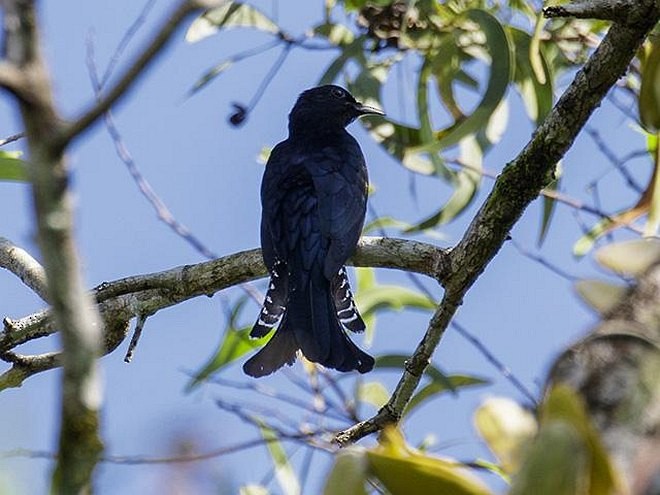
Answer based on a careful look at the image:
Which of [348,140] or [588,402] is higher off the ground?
[348,140]

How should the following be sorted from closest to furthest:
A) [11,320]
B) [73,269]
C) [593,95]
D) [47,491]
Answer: [73,269]
[47,491]
[593,95]
[11,320]

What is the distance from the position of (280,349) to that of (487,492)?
359cm

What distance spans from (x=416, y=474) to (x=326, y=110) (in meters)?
5.59

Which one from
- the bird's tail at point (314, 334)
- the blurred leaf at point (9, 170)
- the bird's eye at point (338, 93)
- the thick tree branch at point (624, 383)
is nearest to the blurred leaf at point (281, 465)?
the bird's tail at point (314, 334)

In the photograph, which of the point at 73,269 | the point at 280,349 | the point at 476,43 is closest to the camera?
the point at 73,269

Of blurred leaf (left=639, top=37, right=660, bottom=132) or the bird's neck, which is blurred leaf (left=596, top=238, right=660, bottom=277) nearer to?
blurred leaf (left=639, top=37, right=660, bottom=132)

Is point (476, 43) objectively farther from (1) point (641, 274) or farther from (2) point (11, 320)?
(1) point (641, 274)

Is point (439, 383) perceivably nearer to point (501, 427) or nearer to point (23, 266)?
point (23, 266)

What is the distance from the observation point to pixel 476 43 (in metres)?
6.16

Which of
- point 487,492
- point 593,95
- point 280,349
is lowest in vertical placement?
point 487,492

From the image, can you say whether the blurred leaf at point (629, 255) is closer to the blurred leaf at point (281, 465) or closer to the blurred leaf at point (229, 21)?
the blurred leaf at point (281, 465)

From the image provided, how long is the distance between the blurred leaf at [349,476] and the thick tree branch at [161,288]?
8.39 ft

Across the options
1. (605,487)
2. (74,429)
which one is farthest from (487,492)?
(74,429)

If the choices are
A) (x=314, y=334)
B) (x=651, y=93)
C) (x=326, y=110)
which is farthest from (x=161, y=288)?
(x=326, y=110)
